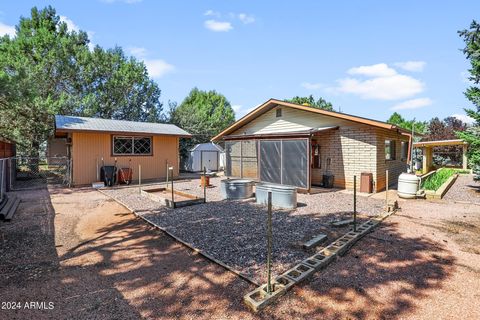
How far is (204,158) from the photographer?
68.2 ft

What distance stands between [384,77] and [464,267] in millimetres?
32359

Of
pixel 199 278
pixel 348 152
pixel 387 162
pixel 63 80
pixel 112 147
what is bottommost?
pixel 199 278

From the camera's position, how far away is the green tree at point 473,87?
30.9ft

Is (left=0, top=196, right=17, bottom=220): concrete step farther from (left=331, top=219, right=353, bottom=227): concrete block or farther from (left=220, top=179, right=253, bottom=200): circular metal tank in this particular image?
(left=331, top=219, right=353, bottom=227): concrete block

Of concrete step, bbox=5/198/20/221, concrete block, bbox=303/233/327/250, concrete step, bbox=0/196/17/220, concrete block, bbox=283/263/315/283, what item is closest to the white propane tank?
concrete block, bbox=303/233/327/250

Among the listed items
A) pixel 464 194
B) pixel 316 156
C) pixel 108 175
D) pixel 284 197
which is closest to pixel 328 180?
pixel 316 156

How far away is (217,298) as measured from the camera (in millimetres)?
2967

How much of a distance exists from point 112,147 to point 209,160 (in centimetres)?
910

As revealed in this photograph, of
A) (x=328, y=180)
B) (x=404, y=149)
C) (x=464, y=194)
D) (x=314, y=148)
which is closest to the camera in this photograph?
(x=464, y=194)

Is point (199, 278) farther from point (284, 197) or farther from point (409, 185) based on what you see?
point (409, 185)

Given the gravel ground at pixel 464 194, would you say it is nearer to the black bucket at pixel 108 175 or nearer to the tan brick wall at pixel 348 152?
the tan brick wall at pixel 348 152

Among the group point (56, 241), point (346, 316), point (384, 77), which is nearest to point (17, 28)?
point (56, 241)

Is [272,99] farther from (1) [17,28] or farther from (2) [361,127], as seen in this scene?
(1) [17,28]

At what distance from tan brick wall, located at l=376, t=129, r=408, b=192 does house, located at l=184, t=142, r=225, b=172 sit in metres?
13.2
